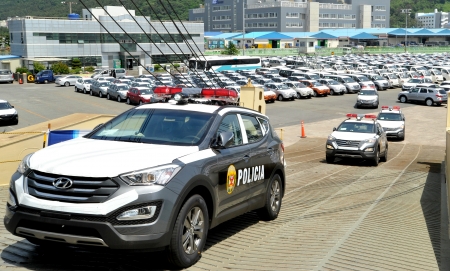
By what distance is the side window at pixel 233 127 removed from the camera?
7664 millimetres

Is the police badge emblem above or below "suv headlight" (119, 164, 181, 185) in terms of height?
below

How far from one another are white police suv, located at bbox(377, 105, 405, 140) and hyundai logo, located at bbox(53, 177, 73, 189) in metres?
25.7

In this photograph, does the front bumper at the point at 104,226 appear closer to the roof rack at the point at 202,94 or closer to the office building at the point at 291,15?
the roof rack at the point at 202,94

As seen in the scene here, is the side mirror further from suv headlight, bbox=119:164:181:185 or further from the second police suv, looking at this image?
suv headlight, bbox=119:164:181:185

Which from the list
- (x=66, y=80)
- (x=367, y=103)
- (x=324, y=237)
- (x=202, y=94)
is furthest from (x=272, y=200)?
(x=66, y=80)

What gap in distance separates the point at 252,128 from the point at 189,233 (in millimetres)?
2452

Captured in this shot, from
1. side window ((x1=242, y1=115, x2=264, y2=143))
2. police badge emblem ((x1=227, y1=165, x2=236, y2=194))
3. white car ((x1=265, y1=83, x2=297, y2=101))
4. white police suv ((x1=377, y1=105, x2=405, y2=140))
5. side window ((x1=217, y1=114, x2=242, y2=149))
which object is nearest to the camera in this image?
police badge emblem ((x1=227, y1=165, x2=236, y2=194))

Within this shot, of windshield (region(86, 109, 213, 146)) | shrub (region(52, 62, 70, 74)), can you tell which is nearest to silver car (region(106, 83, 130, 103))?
shrub (region(52, 62, 70, 74))

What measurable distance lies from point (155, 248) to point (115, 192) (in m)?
0.72

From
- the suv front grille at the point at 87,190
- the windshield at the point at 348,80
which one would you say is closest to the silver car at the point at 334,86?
the windshield at the point at 348,80

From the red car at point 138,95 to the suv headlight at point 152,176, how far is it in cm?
3552

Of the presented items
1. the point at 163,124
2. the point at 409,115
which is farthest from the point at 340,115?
the point at 163,124

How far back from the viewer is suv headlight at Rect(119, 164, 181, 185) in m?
5.93

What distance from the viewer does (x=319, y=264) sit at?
682 cm
